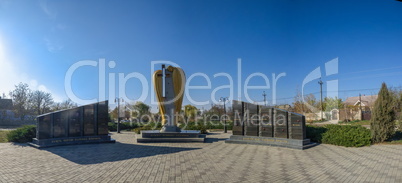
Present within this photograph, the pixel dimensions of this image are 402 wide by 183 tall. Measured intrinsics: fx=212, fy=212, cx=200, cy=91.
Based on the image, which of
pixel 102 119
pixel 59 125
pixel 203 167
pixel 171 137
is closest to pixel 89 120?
pixel 102 119

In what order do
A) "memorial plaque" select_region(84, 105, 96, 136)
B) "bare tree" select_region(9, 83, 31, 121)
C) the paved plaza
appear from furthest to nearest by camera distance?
1. "bare tree" select_region(9, 83, 31, 121)
2. "memorial plaque" select_region(84, 105, 96, 136)
3. the paved plaza

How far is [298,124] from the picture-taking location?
12117 mm

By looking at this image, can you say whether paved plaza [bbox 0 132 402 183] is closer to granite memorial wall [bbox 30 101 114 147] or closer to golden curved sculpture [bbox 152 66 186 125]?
granite memorial wall [bbox 30 101 114 147]

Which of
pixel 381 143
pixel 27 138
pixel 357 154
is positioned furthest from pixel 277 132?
pixel 27 138

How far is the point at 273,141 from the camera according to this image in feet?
41.7

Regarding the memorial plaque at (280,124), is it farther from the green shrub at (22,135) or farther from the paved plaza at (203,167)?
the green shrub at (22,135)

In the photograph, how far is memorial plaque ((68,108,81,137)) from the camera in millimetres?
13312

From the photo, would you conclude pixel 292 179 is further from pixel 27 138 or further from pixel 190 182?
pixel 27 138

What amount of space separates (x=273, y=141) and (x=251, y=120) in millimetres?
1907

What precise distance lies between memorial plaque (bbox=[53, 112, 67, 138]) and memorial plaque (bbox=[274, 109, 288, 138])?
508 inches

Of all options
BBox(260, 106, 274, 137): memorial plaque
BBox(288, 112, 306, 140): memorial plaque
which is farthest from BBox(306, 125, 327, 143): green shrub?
BBox(260, 106, 274, 137): memorial plaque

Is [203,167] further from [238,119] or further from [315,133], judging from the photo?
[315,133]

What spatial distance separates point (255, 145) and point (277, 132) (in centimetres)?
154

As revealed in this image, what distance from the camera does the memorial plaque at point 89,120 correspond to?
13.9 metres
